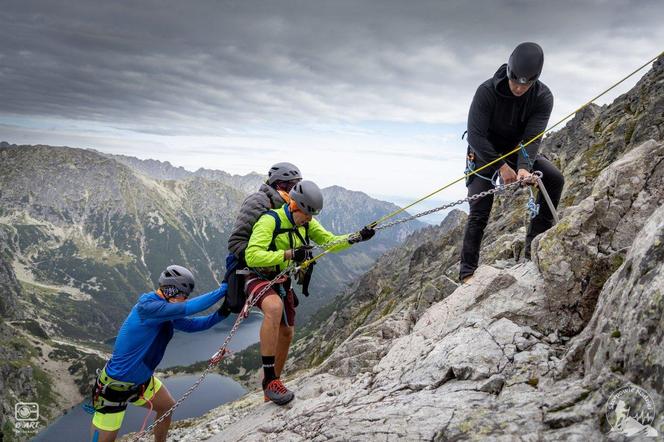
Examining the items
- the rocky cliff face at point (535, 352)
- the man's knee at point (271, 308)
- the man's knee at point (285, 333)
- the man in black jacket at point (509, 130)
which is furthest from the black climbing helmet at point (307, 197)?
the rocky cliff face at point (535, 352)

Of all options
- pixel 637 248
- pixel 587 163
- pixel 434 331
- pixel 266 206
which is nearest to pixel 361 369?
pixel 434 331

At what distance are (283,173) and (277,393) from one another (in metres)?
5.88

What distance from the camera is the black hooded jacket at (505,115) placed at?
976 cm

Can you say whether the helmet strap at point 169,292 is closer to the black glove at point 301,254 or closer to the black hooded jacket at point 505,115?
the black glove at point 301,254

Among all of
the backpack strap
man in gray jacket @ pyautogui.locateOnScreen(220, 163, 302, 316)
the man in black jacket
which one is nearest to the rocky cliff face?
the man in black jacket

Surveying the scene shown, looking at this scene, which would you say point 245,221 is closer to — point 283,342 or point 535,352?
point 283,342

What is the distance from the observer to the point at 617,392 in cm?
507

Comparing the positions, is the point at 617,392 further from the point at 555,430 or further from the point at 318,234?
the point at 318,234

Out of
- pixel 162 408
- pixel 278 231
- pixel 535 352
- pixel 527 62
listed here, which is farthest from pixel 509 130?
pixel 162 408

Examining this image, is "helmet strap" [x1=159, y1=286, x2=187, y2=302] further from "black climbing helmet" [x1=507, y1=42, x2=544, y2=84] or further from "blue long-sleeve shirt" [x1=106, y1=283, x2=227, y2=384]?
"black climbing helmet" [x1=507, y1=42, x2=544, y2=84]

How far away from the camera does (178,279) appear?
37.7 feet

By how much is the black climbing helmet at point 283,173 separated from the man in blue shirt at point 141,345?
10.6 ft

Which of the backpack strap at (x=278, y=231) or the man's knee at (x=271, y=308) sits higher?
the backpack strap at (x=278, y=231)

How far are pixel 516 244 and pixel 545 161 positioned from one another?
432 cm
